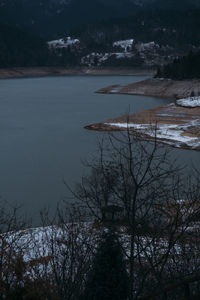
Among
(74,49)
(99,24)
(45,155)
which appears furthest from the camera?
(99,24)

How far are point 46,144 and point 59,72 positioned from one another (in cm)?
3848

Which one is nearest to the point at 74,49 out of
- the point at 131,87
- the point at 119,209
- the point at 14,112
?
the point at 131,87

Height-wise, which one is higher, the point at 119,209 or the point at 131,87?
the point at 131,87

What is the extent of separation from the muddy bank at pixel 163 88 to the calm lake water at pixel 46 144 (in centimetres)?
189

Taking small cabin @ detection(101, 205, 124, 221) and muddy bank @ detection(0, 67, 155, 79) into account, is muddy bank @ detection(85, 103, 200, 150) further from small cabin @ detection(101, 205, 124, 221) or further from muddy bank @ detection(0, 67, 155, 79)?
muddy bank @ detection(0, 67, 155, 79)

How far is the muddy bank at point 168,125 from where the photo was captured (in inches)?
462

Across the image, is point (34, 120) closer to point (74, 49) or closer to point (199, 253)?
point (199, 253)

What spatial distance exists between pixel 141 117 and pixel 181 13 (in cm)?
7077

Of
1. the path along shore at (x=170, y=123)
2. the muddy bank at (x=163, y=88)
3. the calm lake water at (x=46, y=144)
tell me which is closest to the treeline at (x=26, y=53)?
the muddy bank at (x=163, y=88)

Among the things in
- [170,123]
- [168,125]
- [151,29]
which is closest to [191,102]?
[170,123]

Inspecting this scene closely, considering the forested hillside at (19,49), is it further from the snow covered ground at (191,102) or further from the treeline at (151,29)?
the snow covered ground at (191,102)

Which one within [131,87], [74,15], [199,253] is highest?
[74,15]

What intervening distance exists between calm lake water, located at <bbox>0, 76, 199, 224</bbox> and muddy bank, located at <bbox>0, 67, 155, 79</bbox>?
22996mm

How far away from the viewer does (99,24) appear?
78.1m
